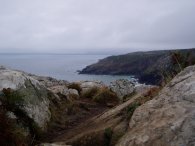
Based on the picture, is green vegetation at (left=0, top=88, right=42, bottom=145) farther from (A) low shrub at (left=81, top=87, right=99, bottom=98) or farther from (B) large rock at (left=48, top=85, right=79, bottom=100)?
(A) low shrub at (left=81, top=87, right=99, bottom=98)

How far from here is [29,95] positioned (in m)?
11.7

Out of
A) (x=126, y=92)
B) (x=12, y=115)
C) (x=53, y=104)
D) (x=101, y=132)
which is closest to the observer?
(x=101, y=132)

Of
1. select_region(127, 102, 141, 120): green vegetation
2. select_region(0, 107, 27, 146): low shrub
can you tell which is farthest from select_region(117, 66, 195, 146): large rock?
select_region(0, 107, 27, 146): low shrub

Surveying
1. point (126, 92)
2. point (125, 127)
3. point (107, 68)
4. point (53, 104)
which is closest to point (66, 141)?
point (125, 127)

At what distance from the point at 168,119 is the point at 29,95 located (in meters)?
5.73

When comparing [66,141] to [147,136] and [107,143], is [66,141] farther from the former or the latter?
[147,136]

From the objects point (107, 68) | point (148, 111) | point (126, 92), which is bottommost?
point (107, 68)

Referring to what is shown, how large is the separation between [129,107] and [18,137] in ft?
9.56

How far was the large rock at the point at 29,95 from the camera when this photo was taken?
11.1 meters

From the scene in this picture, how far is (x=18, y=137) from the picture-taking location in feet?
29.2

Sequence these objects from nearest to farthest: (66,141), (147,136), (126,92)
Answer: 1. (147,136)
2. (66,141)
3. (126,92)

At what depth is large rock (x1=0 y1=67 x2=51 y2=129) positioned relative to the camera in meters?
11.1

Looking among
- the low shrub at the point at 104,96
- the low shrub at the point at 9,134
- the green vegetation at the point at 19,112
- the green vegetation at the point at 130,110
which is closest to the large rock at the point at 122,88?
the low shrub at the point at 104,96

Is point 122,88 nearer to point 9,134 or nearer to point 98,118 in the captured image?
point 98,118
